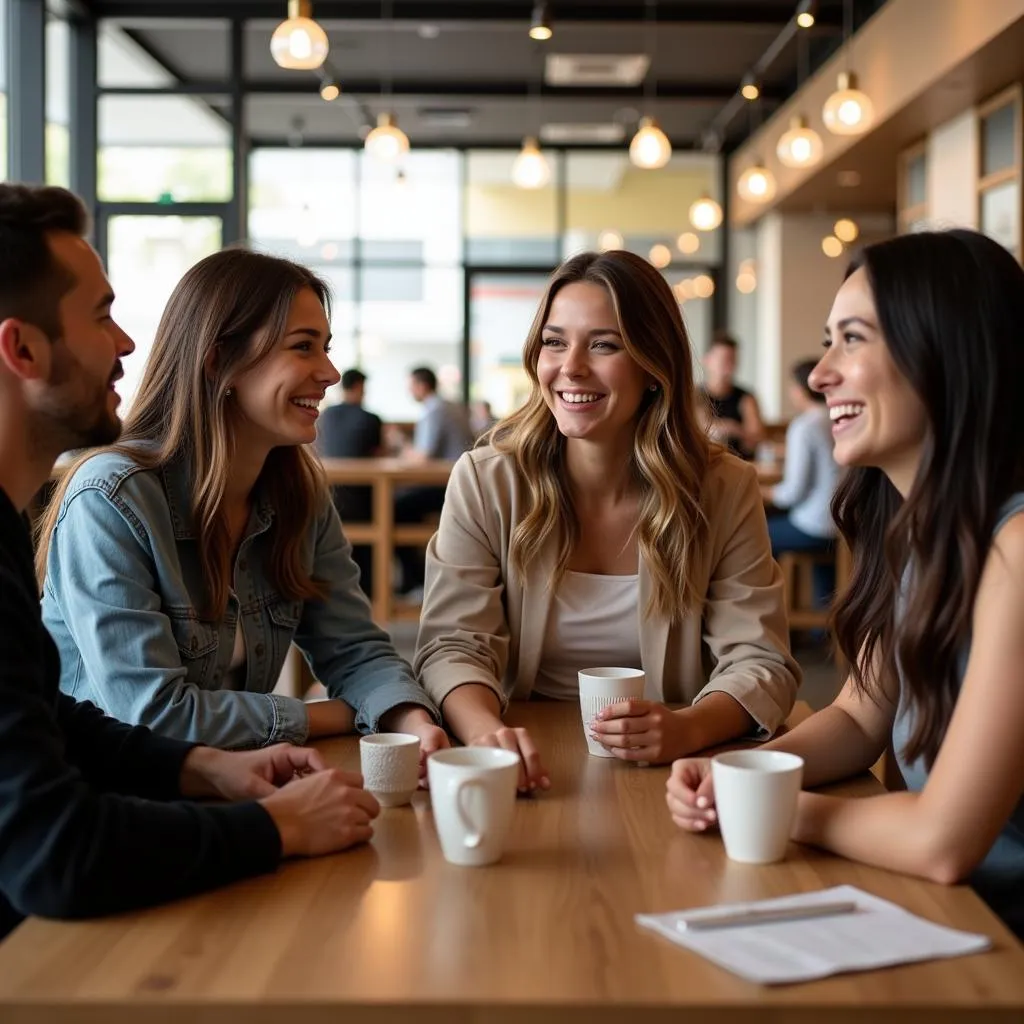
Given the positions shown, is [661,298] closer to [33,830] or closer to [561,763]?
[561,763]

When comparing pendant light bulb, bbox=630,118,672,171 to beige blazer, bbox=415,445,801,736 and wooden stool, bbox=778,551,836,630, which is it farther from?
beige blazer, bbox=415,445,801,736

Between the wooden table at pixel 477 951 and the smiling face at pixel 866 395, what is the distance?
18.3 inches

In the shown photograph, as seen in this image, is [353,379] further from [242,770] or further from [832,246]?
[242,770]

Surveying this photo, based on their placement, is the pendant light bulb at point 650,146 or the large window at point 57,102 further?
the large window at point 57,102

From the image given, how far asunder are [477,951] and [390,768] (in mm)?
407

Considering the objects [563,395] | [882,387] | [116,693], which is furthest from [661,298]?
[116,693]

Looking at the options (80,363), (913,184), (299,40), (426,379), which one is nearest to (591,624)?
(80,363)

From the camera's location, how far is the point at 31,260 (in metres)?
1.27

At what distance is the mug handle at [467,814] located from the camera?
116cm

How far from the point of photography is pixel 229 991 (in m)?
0.92

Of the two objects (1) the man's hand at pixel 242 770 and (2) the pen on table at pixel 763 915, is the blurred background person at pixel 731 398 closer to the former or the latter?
(1) the man's hand at pixel 242 770

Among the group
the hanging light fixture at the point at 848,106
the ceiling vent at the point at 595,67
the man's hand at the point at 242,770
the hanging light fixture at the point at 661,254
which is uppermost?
the ceiling vent at the point at 595,67

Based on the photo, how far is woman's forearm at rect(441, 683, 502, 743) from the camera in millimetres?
1701

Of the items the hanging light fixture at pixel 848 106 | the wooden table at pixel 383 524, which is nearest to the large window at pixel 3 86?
the wooden table at pixel 383 524
